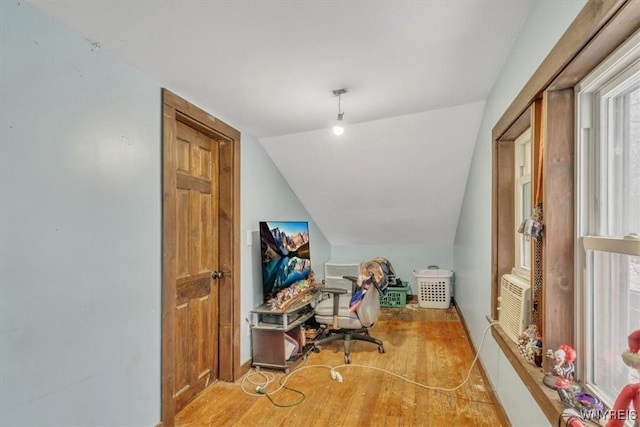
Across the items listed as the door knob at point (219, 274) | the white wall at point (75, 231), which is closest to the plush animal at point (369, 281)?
the door knob at point (219, 274)

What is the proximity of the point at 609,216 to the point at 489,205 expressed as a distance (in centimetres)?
125

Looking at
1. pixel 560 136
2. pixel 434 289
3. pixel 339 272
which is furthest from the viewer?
pixel 339 272

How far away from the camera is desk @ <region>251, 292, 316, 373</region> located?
2.82 metres

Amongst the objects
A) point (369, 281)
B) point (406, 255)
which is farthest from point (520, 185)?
point (406, 255)

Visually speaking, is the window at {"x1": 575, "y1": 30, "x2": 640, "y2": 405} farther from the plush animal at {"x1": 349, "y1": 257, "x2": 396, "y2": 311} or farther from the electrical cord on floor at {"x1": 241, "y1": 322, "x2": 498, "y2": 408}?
the plush animal at {"x1": 349, "y1": 257, "x2": 396, "y2": 311}

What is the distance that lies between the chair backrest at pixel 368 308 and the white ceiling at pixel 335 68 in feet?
4.33

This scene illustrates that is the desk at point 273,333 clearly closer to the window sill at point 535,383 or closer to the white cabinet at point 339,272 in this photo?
the window sill at point 535,383

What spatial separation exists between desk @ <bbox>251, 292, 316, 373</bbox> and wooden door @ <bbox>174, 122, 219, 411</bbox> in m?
0.37

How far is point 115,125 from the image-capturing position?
1712mm

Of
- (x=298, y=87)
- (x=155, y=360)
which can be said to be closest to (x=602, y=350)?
(x=298, y=87)

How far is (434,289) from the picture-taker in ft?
15.7

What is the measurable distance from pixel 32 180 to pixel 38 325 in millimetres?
597

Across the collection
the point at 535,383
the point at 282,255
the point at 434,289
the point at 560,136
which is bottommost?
the point at 434,289

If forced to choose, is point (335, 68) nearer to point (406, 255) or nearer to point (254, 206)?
point (254, 206)
